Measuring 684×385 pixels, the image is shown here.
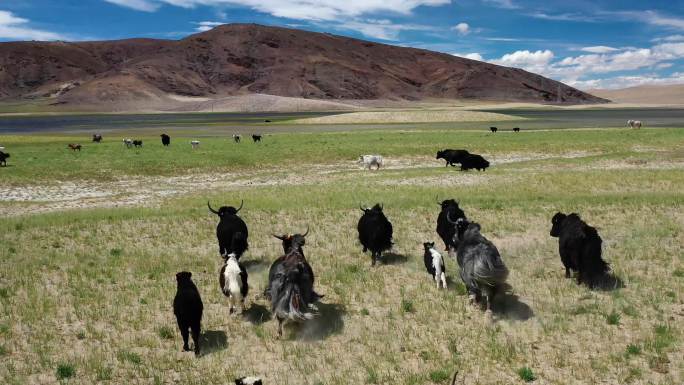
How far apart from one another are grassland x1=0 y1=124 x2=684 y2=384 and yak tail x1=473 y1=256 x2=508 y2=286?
0.73m

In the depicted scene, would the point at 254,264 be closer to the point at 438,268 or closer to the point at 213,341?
the point at 213,341

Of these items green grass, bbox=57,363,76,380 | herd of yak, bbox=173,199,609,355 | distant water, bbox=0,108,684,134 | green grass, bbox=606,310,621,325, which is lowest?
green grass, bbox=57,363,76,380

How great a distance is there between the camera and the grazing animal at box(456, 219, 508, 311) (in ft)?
30.9

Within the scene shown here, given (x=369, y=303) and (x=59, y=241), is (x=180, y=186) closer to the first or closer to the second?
(x=59, y=241)

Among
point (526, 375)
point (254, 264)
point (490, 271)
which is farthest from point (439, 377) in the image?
Answer: point (254, 264)

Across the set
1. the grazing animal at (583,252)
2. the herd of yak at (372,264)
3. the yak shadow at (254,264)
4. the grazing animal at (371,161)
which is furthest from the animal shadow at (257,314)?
the grazing animal at (371,161)

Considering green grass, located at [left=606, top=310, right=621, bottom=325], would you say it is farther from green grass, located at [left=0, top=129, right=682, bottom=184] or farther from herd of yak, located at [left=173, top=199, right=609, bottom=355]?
green grass, located at [left=0, top=129, right=682, bottom=184]

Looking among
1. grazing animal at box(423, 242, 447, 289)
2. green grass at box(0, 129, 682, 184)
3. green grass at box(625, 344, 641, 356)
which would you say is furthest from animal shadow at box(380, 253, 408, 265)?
green grass at box(0, 129, 682, 184)

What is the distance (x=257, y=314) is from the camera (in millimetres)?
10227

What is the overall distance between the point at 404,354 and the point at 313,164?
2968 cm

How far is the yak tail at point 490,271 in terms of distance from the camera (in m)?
9.38

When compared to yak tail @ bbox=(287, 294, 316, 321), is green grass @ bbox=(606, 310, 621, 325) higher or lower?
lower

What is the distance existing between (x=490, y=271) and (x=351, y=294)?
3033 mm

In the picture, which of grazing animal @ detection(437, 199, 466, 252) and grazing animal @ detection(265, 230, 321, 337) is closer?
grazing animal @ detection(265, 230, 321, 337)
